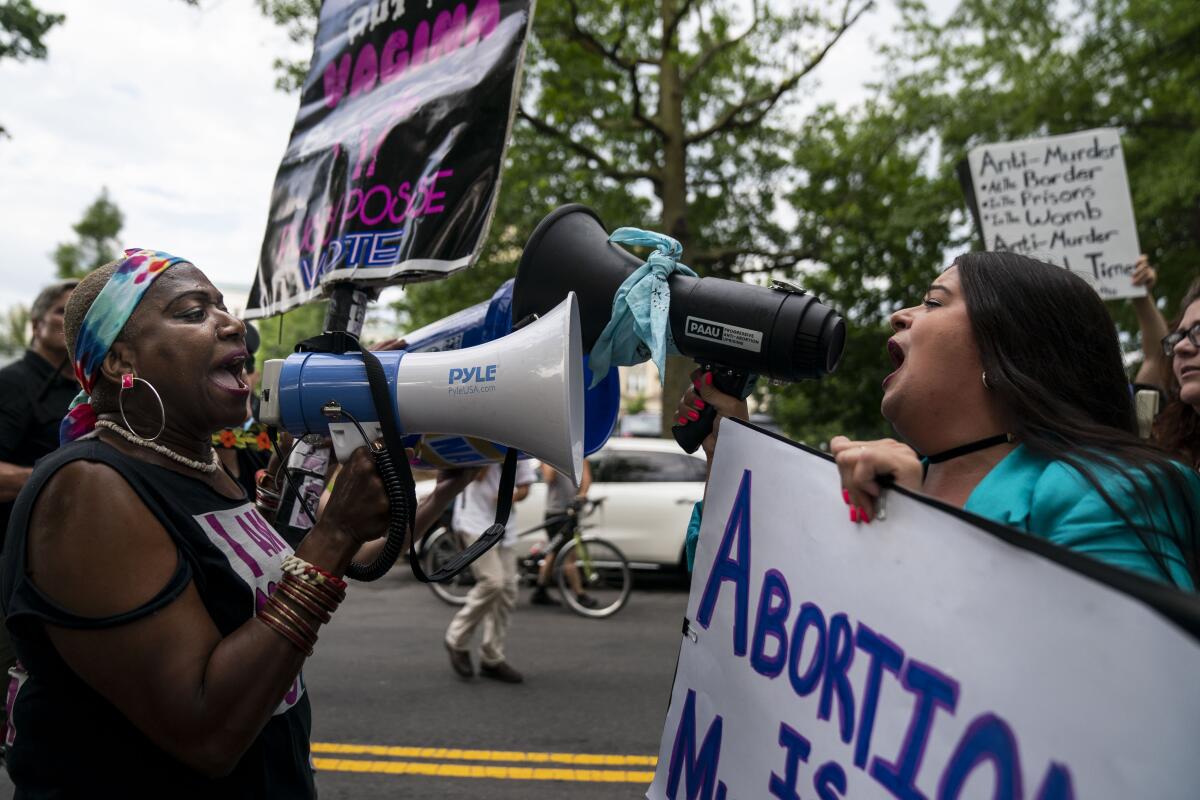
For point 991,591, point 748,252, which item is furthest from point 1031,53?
point 991,591

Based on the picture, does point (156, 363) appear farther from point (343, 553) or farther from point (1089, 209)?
point (1089, 209)

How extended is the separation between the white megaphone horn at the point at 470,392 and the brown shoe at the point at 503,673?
13.5 ft

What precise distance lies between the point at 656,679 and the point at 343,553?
14.2 ft

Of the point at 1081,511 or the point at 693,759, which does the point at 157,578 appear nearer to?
the point at 693,759

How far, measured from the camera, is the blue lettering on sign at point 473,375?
5.07ft

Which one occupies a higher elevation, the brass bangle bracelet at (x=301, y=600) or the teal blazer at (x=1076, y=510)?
the teal blazer at (x=1076, y=510)

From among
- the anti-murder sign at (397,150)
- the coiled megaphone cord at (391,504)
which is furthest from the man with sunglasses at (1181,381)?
the coiled megaphone cord at (391,504)

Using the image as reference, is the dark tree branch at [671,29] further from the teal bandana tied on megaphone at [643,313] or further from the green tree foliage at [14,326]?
the green tree foliage at [14,326]

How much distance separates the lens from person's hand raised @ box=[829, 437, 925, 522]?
3.83 ft

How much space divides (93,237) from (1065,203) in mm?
67950

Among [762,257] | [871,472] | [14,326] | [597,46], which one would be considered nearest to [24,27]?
[597,46]

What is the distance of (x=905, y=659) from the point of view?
3.58 feet

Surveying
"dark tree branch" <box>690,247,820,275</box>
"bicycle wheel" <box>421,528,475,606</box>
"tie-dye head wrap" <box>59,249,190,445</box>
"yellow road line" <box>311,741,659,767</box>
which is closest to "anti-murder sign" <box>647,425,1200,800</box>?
"tie-dye head wrap" <box>59,249,190,445</box>

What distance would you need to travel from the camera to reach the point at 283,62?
13.7 m
